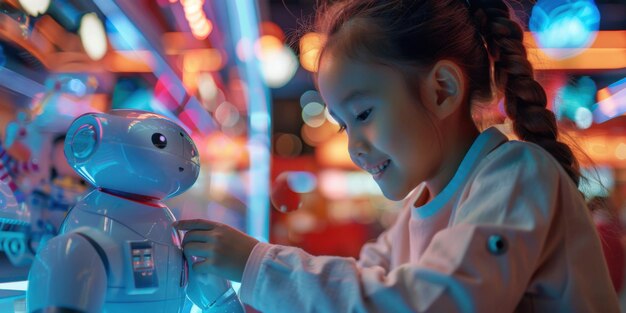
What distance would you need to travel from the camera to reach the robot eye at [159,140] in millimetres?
580

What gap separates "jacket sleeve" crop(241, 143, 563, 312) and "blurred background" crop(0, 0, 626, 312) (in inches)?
10.3

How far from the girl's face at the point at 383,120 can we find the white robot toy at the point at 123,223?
0.76ft

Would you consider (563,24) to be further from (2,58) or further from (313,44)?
(2,58)

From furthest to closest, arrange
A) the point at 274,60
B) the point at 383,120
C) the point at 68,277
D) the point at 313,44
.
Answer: the point at 274,60, the point at 313,44, the point at 383,120, the point at 68,277

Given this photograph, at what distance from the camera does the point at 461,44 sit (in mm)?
800

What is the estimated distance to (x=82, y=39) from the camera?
0.82m

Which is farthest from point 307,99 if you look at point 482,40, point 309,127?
point 482,40

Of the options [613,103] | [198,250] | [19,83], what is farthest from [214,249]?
[613,103]

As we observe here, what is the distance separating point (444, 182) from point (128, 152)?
0.47m

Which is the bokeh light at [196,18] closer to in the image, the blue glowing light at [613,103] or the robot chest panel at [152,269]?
the robot chest panel at [152,269]

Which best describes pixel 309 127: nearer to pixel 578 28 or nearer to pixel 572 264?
pixel 578 28

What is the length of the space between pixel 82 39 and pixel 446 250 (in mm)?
621

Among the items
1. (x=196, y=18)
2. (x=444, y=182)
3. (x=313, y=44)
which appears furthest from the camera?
(x=196, y=18)

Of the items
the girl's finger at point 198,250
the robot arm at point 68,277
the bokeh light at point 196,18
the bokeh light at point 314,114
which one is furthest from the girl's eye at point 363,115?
the bokeh light at point 314,114
